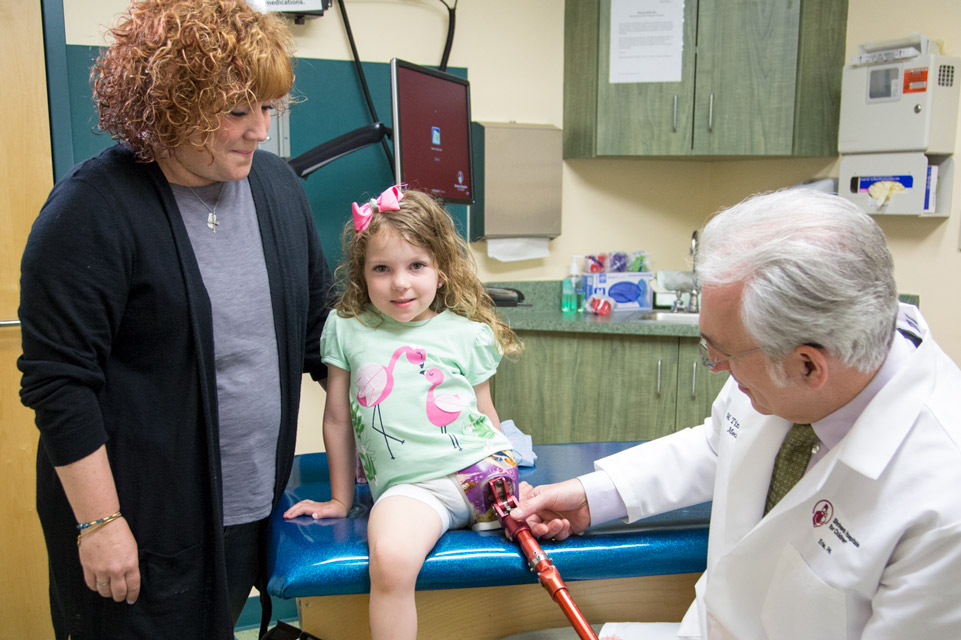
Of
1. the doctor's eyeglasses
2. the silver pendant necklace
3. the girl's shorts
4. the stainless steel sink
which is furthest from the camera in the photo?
the stainless steel sink

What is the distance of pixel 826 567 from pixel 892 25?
102 inches

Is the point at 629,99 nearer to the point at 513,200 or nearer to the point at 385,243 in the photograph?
the point at 513,200

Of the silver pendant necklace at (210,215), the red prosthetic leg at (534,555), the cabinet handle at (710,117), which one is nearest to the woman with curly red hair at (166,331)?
the silver pendant necklace at (210,215)

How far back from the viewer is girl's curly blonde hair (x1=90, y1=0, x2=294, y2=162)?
1066mm

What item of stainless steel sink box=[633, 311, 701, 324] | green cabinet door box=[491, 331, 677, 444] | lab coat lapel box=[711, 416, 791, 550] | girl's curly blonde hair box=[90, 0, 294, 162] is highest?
girl's curly blonde hair box=[90, 0, 294, 162]

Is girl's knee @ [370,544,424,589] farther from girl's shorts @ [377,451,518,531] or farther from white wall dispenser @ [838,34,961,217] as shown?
white wall dispenser @ [838,34,961,217]

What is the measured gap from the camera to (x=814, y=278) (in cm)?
89

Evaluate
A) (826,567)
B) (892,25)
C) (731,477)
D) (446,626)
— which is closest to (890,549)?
(826,567)

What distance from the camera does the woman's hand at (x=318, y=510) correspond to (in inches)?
56.3

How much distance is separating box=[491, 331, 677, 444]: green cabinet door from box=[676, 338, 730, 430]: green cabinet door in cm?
3

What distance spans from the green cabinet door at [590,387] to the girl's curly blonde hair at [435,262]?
1157 millimetres

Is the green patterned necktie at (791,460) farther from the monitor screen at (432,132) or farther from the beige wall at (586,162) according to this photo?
the beige wall at (586,162)

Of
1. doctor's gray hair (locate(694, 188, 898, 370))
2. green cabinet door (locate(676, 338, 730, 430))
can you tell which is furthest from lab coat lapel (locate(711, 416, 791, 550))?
green cabinet door (locate(676, 338, 730, 430))

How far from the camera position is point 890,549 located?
892 millimetres
